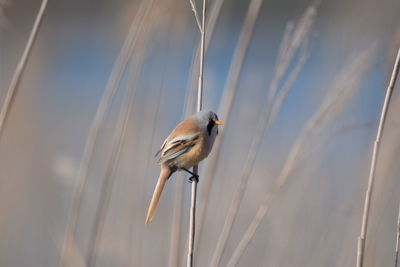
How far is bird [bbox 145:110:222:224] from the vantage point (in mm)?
2080

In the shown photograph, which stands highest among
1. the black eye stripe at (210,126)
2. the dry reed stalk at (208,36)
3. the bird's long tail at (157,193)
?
the dry reed stalk at (208,36)

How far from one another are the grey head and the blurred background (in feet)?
0.19

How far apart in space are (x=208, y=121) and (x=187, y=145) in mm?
163

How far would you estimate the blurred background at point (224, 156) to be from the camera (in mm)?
2008

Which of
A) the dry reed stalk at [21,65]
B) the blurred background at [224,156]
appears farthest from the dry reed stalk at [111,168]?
the dry reed stalk at [21,65]

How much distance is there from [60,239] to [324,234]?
1271 millimetres

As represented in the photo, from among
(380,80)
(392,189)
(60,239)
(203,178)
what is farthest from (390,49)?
(60,239)

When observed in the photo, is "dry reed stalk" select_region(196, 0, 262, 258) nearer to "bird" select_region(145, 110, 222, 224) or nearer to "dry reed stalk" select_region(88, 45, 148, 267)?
"bird" select_region(145, 110, 222, 224)

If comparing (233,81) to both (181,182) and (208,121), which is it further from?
(181,182)

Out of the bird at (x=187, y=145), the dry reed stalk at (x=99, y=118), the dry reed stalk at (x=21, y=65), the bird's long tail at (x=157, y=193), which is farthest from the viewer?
the bird at (x=187, y=145)

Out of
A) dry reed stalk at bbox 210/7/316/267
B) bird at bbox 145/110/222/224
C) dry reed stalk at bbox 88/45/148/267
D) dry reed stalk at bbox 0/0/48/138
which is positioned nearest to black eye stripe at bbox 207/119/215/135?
bird at bbox 145/110/222/224

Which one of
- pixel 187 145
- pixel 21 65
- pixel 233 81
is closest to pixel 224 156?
pixel 187 145

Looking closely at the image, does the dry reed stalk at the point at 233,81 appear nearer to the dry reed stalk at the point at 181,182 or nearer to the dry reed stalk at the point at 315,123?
the dry reed stalk at the point at 181,182

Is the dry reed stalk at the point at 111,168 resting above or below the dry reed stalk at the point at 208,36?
below
